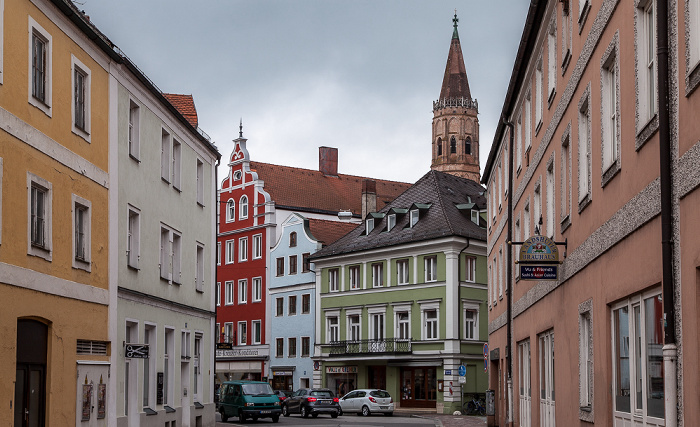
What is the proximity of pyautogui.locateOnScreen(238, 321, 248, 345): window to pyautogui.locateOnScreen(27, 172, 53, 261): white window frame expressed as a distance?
51735mm

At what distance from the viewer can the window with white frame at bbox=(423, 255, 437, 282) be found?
57.1 metres

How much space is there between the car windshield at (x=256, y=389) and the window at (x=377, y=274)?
1759 centimetres

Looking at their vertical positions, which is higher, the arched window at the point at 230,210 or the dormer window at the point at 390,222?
the arched window at the point at 230,210

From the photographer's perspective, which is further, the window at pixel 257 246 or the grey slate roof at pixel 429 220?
the window at pixel 257 246

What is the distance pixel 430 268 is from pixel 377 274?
455 cm

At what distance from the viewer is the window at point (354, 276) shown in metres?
62.1

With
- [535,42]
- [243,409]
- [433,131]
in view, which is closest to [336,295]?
[243,409]

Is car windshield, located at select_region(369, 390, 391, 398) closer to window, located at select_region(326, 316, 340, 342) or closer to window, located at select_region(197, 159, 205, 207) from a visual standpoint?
window, located at select_region(326, 316, 340, 342)

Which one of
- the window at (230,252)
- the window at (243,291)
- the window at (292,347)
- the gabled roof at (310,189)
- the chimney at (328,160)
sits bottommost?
the window at (292,347)

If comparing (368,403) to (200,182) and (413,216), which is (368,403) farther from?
(200,182)

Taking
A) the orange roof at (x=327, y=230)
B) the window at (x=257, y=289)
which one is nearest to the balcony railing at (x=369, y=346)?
the orange roof at (x=327, y=230)

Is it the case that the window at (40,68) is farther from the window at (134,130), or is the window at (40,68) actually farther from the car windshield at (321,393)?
the car windshield at (321,393)

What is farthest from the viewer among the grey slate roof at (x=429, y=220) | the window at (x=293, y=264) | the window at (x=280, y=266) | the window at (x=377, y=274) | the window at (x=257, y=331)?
the window at (x=257, y=331)

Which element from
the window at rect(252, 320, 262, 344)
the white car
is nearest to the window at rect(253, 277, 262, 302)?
the window at rect(252, 320, 262, 344)
